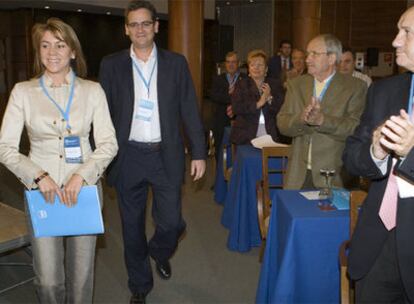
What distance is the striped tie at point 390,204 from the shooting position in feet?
5.13

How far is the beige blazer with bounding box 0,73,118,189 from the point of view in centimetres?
210

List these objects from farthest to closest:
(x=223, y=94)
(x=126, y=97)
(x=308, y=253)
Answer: (x=223, y=94) < (x=126, y=97) < (x=308, y=253)

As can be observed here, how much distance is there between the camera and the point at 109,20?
16422 millimetres

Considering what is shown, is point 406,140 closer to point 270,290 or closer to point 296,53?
point 270,290

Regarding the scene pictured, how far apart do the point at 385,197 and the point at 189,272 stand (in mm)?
2199

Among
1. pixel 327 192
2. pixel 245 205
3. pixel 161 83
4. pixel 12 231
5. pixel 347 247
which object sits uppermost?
pixel 161 83

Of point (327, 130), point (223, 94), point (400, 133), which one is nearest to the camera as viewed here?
point (400, 133)

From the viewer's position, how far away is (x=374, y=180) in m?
1.68

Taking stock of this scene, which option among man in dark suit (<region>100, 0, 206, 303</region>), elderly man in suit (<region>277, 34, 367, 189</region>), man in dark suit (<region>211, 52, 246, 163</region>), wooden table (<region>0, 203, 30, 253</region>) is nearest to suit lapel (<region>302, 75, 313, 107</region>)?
elderly man in suit (<region>277, 34, 367, 189</region>)

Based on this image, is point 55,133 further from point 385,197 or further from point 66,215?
point 385,197

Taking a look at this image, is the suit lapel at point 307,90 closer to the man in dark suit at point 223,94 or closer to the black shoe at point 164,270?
the black shoe at point 164,270

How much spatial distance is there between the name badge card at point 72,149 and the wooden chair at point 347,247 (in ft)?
4.29

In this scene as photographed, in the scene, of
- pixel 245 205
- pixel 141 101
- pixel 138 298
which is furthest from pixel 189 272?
pixel 141 101

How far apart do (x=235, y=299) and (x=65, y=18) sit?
46.1 feet
